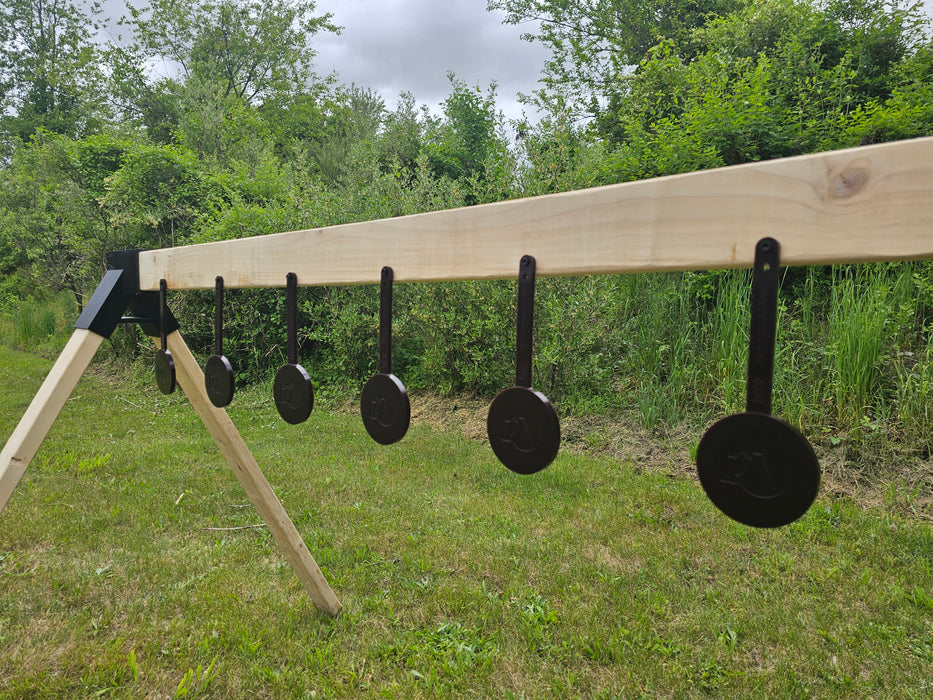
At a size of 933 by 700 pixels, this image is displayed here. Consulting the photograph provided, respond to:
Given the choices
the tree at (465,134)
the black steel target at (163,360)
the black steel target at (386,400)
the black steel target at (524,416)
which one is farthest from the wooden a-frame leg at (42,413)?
the tree at (465,134)

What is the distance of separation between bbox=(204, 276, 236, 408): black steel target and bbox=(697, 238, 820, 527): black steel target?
1.64m

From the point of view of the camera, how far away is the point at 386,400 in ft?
4.60

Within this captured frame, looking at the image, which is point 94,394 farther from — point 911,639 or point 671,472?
point 911,639

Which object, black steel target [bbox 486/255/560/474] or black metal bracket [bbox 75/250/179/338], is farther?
black metal bracket [bbox 75/250/179/338]

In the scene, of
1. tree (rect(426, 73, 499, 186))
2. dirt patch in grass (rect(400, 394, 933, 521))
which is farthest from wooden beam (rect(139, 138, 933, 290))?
tree (rect(426, 73, 499, 186))

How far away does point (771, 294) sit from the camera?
82cm

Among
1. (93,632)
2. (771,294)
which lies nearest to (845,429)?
(771,294)

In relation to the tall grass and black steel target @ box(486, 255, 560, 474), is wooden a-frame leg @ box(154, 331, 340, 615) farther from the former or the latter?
the tall grass

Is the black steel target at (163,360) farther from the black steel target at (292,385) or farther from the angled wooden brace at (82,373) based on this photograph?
the black steel target at (292,385)

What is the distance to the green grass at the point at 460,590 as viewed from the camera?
2152 mm

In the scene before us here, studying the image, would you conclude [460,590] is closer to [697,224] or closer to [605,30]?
[697,224]

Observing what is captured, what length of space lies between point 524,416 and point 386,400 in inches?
17.3

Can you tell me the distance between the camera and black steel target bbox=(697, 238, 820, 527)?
0.81 metres

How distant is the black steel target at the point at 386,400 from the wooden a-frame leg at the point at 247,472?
1.07m
